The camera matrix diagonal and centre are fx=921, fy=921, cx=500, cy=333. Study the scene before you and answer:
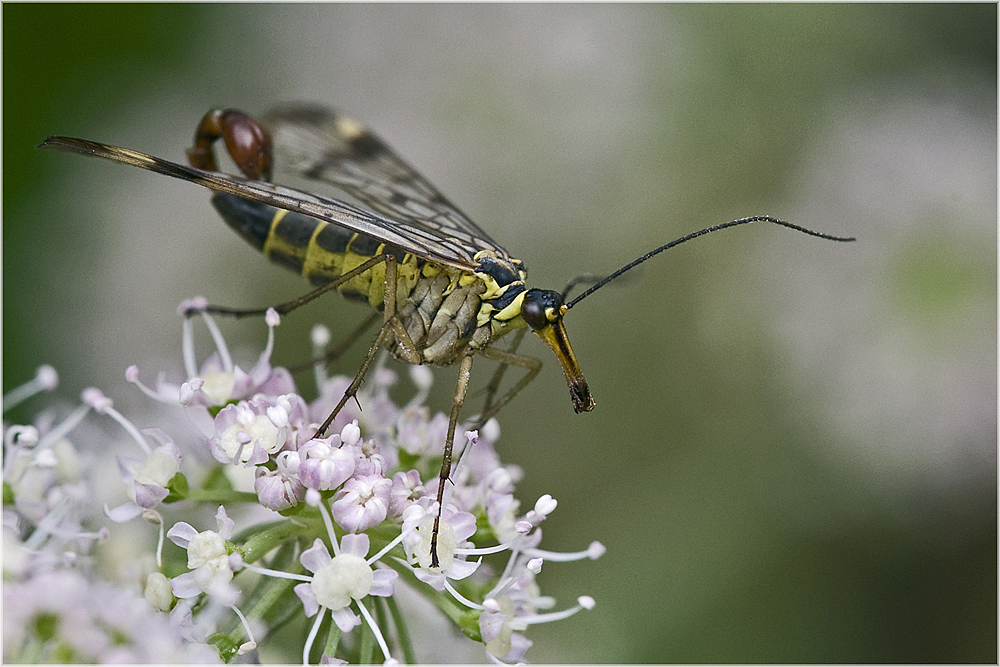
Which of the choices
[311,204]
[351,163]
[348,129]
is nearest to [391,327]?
[311,204]

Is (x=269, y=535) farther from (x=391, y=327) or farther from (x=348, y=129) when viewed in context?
(x=348, y=129)

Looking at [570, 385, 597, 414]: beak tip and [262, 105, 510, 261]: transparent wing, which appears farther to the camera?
[262, 105, 510, 261]: transparent wing

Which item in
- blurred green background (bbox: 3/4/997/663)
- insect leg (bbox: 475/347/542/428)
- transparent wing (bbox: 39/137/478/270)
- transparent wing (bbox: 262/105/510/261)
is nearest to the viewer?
transparent wing (bbox: 39/137/478/270)

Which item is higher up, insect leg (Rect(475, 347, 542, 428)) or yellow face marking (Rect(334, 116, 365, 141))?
yellow face marking (Rect(334, 116, 365, 141))

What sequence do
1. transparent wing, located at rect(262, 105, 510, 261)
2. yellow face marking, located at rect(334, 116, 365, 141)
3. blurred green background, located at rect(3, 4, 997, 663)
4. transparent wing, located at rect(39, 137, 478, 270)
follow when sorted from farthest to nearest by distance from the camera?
blurred green background, located at rect(3, 4, 997, 663)
yellow face marking, located at rect(334, 116, 365, 141)
transparent wing, located at rect(262, 105, 510, 261)
transparent wing, located at rect(39, 137, 478, 270)

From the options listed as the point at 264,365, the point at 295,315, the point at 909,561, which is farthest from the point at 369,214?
the point at 909,561

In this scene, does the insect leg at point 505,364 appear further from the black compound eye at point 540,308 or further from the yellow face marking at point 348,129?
the yellow face marking at point 348,129

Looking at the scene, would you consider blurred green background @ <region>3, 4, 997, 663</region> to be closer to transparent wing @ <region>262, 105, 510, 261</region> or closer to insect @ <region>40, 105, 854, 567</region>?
transparent wing @ <region>262, 105, 510, 261</region>

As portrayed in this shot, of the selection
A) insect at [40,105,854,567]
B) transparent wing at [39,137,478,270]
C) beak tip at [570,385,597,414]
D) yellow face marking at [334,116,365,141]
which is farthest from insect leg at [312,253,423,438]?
yellow face marking at [334,116,365,141]
